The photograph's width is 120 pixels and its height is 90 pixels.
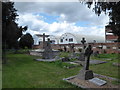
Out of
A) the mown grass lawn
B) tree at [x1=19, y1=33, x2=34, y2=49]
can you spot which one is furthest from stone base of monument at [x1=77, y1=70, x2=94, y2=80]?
tree at [x1=19, y1=33, x2=34, y2=49]

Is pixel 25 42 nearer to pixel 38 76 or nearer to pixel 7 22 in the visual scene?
pixel 7 22

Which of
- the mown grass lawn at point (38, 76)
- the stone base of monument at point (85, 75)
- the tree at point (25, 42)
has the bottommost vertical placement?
the mown grass lawn at point (38, 76)

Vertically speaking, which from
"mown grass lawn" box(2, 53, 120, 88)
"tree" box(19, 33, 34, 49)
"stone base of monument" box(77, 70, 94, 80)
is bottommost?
"mown grass lawn" box(2, 53, 120, 88)

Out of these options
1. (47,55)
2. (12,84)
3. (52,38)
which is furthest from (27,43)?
(12,84)

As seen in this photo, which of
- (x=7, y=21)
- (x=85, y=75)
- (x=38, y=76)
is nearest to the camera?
(x=85, y=75)

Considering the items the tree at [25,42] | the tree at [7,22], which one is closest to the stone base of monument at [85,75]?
the tree at [7,22]

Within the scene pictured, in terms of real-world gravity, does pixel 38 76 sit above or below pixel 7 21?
below

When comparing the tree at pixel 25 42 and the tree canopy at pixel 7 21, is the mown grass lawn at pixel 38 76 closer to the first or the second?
the tree canopy at pixel 7 21

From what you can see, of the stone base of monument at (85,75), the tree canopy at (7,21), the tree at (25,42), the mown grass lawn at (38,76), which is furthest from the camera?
the tree at (25,42)

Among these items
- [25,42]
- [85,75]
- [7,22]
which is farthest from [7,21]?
[25,42]

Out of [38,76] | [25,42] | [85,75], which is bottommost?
[38,76]

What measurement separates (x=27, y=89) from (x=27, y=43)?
3821cm

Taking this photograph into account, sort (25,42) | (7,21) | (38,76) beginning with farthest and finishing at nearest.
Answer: (25,42) → (7,21) → (38,76)

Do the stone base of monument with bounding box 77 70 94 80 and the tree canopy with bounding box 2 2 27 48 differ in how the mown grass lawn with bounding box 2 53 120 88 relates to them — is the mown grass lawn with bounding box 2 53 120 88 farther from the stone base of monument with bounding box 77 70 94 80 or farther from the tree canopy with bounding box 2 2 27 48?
the tree canopy with bounding box 2 2 27 48
